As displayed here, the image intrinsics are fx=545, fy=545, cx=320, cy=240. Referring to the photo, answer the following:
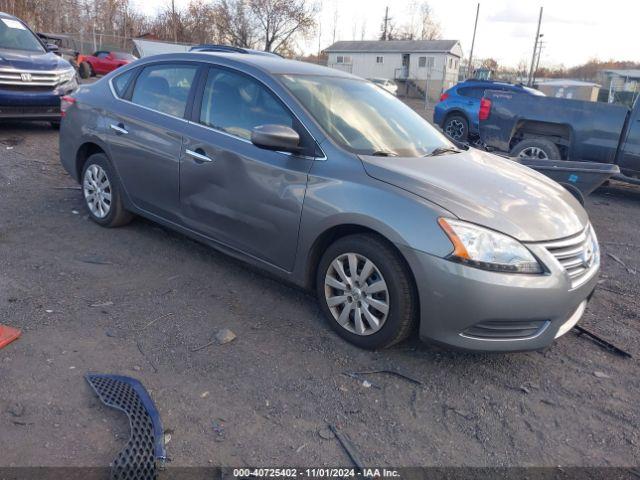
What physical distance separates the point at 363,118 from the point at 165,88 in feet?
5.87

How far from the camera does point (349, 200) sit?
3367 millimetres

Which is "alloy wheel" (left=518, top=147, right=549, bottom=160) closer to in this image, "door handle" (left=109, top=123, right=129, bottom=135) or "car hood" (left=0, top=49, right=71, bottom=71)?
"door handle" (left=109, top=123, right=129, bottom=135)

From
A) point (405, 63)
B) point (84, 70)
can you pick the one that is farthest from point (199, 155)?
point (405, 63)

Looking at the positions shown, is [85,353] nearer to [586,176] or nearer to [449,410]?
[449,410]

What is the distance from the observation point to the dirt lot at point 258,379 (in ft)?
8.59

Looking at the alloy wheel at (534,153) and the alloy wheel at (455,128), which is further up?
the alloy wheel at (534,153)

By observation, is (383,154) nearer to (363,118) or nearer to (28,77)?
(363,118)

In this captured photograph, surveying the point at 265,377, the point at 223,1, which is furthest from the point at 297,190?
the point at 223,1

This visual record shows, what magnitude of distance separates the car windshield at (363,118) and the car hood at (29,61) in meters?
6.84

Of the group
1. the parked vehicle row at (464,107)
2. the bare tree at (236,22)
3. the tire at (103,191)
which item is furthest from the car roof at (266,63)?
the bare tree at (236,22)

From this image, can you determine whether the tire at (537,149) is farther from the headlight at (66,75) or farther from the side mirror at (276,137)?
the headlight at (66,75)

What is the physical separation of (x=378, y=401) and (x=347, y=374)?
0.94 feet

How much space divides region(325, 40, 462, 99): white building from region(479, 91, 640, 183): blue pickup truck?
44621mm

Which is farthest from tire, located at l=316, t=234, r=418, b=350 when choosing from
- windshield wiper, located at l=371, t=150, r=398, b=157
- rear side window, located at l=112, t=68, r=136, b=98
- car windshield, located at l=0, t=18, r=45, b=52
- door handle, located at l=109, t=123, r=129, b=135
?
car windshield, located at l=0, t=18, r=45, b=52
